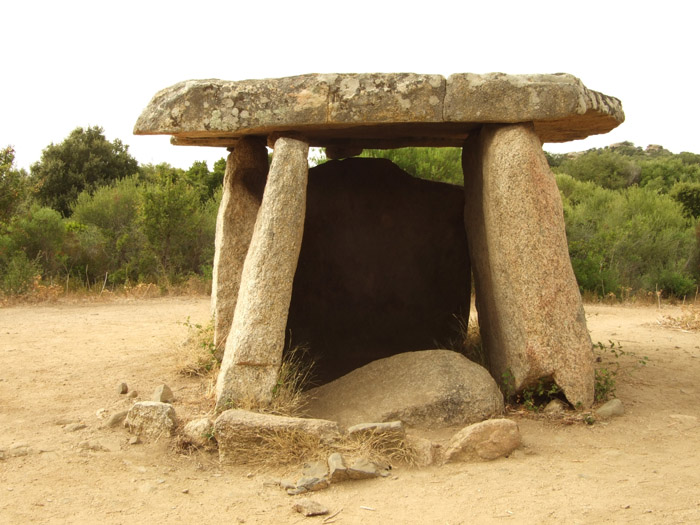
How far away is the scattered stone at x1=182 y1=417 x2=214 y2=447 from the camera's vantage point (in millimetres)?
4140

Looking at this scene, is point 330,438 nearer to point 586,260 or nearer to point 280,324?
point 280,324

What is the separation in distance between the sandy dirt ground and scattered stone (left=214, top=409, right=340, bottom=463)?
12 cm

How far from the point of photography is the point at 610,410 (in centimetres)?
481

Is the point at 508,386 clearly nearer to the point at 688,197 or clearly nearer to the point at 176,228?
the point at 176,228

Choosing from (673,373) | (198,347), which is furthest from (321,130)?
(673,373)

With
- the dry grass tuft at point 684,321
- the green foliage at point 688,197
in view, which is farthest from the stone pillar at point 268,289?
the green foliage at point 688,197

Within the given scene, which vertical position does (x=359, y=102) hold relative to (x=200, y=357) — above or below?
above

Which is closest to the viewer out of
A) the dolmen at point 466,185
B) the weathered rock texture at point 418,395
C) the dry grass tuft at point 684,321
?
the weathered rock texture at point 418,395

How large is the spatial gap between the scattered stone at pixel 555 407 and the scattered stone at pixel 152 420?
2.43m

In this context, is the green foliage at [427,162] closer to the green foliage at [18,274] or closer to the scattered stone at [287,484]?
the green foliage at [18,274]

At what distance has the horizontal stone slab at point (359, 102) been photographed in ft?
15.9

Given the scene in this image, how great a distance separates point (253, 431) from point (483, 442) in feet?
4.20

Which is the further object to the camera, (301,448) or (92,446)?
(92,446)

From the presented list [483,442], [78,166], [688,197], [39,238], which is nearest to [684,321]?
[483,442]
